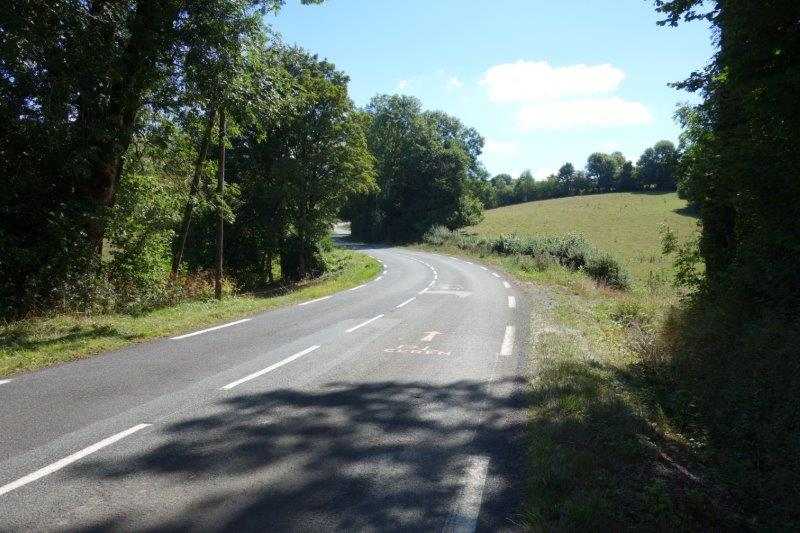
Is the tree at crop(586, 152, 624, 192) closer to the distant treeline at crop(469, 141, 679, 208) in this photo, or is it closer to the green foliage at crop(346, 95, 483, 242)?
the distant treeline at crop(469, 141, 679, 208)

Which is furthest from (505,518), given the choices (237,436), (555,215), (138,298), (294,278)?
(555,215)

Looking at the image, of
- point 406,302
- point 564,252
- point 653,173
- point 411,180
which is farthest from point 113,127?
point 653,173

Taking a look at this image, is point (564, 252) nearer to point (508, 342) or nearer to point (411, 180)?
point (508, 342)

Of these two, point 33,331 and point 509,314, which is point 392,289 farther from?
point 33,331

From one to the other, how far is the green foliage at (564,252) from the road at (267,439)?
68.7 feet

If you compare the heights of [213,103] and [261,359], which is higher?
[213,103]

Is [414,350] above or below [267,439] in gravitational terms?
below

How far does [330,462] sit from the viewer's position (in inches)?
179

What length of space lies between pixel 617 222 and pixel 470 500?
2700 inches

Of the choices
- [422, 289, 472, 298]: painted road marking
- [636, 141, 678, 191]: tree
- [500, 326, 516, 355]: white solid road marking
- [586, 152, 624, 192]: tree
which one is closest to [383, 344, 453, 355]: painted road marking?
[500, 326, 516, 355]: white solid road marking

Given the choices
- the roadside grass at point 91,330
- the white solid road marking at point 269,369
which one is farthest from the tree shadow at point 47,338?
the white solid road marking at point 269,369

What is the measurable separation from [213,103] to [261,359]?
7.48m

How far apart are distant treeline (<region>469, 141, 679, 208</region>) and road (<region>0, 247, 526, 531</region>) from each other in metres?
96.8

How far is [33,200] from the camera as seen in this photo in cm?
1309
